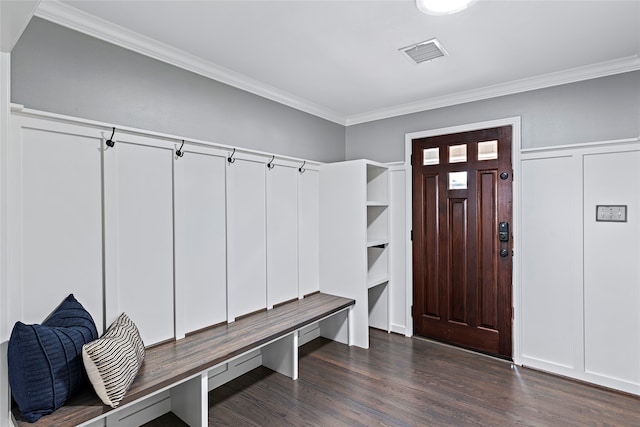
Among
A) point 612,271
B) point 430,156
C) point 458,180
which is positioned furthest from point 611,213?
point 430,156

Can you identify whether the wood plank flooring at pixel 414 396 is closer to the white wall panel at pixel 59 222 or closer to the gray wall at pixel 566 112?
the white wall panel at pixel 59 222

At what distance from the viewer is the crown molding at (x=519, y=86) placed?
2592 mm

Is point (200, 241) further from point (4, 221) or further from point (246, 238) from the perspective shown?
point (4, 221)

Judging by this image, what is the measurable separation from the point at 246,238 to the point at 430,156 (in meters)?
2.04

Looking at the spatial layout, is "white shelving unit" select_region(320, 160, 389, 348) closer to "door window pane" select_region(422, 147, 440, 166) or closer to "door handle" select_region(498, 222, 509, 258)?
"door window pane" select_region(422, 147, 440, 166)

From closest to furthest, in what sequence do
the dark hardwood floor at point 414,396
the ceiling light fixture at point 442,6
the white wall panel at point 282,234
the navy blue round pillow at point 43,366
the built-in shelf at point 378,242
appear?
the navy blue round pillow at point 43,366, the ceiling light fixture at point 442,6, the dark hardwood floor at point 414,396, the white wall panel at point 282,234, the built-in shelf at point 378,242

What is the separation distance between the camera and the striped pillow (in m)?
1.56

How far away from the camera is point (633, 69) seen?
256cm

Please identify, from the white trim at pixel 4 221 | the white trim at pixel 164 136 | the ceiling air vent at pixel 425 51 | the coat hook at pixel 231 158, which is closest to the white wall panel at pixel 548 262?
the ceiling air vent at pixel 425 51

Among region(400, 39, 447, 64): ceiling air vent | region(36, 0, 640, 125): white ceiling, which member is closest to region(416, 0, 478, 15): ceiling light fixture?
region(36, 0, 640, 125): white ceiling

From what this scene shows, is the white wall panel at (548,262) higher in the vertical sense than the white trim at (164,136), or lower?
lower

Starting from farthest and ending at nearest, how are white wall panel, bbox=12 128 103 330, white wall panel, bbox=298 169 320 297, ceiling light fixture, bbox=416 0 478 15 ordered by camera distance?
white wall panel, bbox=298 169 320 297 → ceiling light fixture, bbox=416 0 478 15 → white wall panel, bbox=12 128 103 330

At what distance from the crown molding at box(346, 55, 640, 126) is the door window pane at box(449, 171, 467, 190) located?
0.70m

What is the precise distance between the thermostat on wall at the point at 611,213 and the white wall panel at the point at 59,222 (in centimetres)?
352
